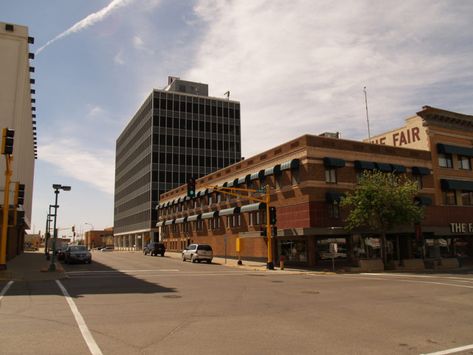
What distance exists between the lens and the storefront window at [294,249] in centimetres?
3643

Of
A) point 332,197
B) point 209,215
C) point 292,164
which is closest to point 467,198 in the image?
point 332,197

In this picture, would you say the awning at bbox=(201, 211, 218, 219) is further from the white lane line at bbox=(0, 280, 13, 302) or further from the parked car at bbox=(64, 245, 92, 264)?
the white lane line at bbox=(0, 280, 13, 302)

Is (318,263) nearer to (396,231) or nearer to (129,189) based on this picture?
(396,231)

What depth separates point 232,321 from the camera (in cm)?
1087

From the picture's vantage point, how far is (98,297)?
15.3m

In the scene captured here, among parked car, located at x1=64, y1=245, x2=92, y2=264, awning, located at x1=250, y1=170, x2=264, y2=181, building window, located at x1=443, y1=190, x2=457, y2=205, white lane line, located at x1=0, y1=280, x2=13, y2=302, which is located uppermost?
awning, located at x1=250, y1=170, x2=264, y2=181

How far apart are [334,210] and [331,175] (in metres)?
3.04

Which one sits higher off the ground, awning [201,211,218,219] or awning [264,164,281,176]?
awning [264,164,281,176]

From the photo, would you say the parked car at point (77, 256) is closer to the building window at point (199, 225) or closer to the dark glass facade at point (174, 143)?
the building window at point (199, 225)

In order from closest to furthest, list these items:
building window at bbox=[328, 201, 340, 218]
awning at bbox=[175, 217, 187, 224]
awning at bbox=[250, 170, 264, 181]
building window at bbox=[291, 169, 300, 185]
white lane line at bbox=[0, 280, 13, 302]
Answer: white lane line at bbox=[0, 280, 13, 302]
building window at bbox=[328, 201, 340, 218]
building window at bbox=[291, 169, 300, 185]
awning at bbox=[250, 170, 264, 181]
awning at bbox=[175, 217, 187, 224]

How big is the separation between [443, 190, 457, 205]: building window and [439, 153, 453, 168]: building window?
2.69 metres

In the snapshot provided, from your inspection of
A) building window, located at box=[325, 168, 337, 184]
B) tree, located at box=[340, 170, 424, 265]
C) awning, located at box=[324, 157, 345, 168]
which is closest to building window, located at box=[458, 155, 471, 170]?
tree, located at box=[340, 170, 424, 265]

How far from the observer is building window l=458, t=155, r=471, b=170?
45219 millimetres

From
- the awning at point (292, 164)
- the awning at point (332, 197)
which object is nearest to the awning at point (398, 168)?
the awning at point (332, 197)
